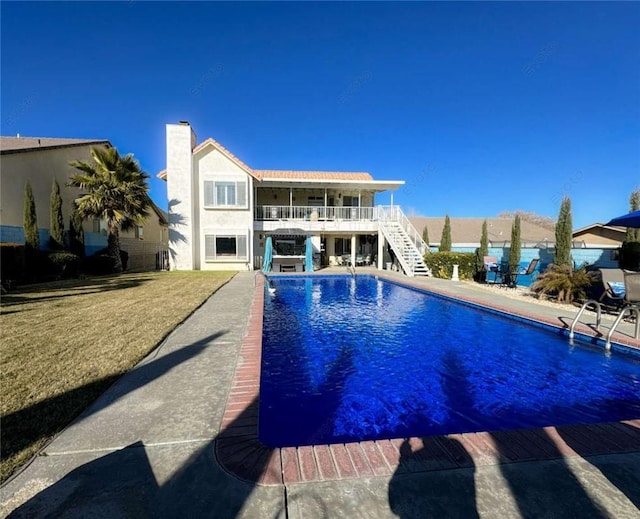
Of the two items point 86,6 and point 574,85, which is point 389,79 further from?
point 86,6

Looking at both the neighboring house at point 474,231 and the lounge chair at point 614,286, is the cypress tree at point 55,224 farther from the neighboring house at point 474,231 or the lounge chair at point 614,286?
the neighboring house at point 474,231

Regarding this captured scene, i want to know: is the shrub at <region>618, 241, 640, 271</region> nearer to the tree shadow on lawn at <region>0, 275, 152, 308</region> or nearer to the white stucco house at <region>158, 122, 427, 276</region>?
the white stucco house at <region>158, 122, 427, 276</region>

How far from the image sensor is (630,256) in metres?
12.5

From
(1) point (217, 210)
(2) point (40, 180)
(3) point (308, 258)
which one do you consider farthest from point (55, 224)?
(3) point (308, 258)

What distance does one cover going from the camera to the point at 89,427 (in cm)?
272

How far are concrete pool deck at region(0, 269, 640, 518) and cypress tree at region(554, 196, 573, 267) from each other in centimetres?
1197

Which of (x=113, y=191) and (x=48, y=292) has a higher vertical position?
(x=113, y=191)

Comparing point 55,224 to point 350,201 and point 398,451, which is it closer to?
point 350,201

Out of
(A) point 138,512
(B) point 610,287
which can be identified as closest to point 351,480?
(A) point 138,512

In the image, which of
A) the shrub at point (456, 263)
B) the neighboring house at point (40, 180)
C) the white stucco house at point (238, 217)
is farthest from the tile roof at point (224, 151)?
the shrub at point (456, 263)

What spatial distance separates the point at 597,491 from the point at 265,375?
389 centimetres

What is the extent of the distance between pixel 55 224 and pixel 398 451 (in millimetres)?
19040

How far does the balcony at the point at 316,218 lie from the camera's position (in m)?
19.9

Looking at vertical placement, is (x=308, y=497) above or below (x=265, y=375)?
above
